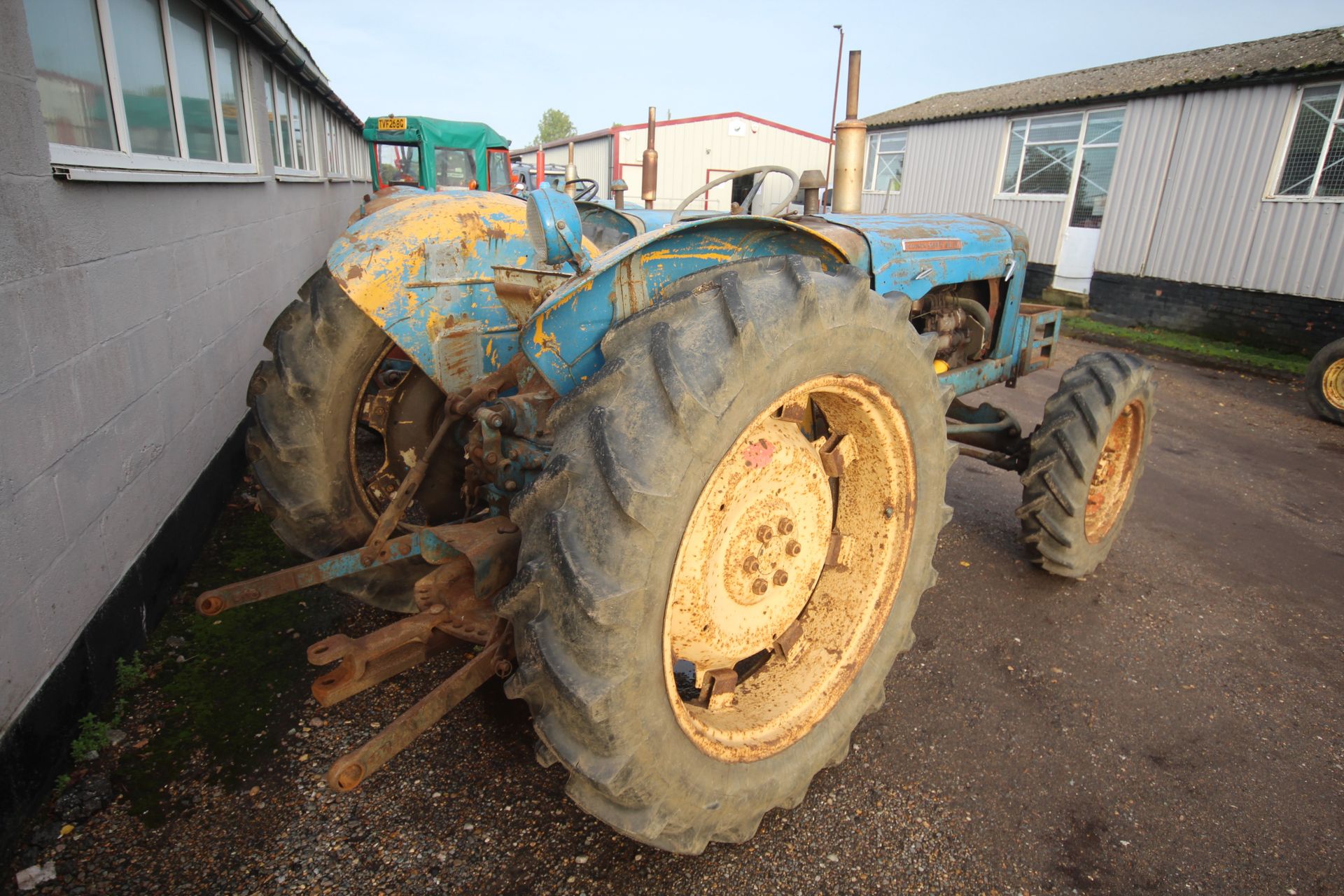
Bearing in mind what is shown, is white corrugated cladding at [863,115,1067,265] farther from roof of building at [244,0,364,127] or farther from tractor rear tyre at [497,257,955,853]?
tractor rear tyre at [497,257,955,853]

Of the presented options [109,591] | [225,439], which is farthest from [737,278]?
[225,439]

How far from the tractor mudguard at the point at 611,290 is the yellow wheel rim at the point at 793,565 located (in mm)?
444

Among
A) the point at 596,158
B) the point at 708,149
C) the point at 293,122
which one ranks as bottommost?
the point at 293,122

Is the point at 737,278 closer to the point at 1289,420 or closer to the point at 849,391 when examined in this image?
the point at 849,391

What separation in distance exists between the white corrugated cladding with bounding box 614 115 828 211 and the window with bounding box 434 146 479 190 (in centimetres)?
973

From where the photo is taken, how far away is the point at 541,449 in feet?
6.33

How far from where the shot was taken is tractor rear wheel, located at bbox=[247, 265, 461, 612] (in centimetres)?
226

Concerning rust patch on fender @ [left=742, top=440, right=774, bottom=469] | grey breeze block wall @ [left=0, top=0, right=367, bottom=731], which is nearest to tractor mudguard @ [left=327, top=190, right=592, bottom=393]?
grey breeze block wall @ [left=0, top=0, right=367, bottom=731]

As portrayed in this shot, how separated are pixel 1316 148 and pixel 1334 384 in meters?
4.18

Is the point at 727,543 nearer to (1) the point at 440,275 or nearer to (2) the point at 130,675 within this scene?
(1) the point at 440,275

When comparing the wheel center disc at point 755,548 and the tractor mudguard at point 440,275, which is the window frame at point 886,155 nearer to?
the tractor mudguard at point 440,275

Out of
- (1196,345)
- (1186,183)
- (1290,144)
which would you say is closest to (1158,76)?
(1186,183)

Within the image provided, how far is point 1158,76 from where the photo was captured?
10945 millimetres

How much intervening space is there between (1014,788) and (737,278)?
1736 millimetres
